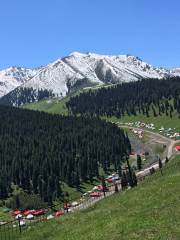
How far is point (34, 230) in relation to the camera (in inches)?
2520

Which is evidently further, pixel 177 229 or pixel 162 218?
pixel 162 218

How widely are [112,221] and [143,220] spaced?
468 cm

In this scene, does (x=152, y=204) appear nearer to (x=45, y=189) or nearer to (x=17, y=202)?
(x=17, y=202)

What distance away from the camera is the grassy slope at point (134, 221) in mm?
41000

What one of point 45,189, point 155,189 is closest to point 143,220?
point 155,189

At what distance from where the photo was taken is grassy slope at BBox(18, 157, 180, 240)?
41.0 meters

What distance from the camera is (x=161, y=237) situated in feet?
126

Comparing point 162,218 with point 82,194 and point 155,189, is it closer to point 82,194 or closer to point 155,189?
point 155,189

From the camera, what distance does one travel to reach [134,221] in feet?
147

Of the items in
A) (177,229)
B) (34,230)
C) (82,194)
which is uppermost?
(177,229)

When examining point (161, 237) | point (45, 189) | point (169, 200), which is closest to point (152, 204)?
point (169, 200)

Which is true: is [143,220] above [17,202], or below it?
above

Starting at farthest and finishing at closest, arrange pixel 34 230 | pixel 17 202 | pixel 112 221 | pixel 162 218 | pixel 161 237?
pixel 17 202 → pixel 34 230 → pixel 112 221 → pixel 162 218 → pixel 161 237

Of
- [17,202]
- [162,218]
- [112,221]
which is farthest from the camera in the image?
[17,202]
